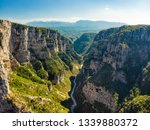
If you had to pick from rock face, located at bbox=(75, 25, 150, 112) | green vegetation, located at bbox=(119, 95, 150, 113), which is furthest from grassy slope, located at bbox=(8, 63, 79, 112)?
green vegetation, located at bbox=(119, 95, 150, 113)

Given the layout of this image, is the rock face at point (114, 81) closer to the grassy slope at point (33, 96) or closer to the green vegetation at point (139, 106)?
the grassy slope at point (33, 96)

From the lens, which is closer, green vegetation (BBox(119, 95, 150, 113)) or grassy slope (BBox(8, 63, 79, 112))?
grassy slope (BBox(8, 63, 79, 112))

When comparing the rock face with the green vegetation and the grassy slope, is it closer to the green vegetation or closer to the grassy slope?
the grassy slope

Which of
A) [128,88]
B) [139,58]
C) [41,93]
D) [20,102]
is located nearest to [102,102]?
[128,88]

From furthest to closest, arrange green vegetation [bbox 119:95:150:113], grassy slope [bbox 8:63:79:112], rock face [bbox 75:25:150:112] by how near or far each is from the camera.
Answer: rock face [bbox 75:25:150:112], green vegetation [bbox 119:95:150:113], grassy slope [bbox 8:63:79:112]

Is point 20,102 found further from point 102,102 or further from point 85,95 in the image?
point 85,95

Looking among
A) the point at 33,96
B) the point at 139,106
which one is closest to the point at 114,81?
the point at 139,106

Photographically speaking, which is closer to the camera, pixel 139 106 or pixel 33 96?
pixel 139 106

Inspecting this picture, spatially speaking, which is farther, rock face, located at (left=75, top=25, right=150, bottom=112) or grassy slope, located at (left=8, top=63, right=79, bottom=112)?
rock face, located at (left=75, top=25, right=150, bottom=112)

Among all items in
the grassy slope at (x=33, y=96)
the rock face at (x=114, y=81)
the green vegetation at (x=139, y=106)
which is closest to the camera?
the grassy slope at (x=33, y=96)

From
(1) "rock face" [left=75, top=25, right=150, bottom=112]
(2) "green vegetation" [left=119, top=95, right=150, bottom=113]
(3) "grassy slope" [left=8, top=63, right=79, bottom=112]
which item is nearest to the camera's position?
(3) "grassy slope" [left=8, top=63, right=79, bottom=112]

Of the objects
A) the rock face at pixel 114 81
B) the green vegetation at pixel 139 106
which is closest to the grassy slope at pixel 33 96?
the rock face at pixel 114 81

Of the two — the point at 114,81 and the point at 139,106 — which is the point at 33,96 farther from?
the point at 114,81
